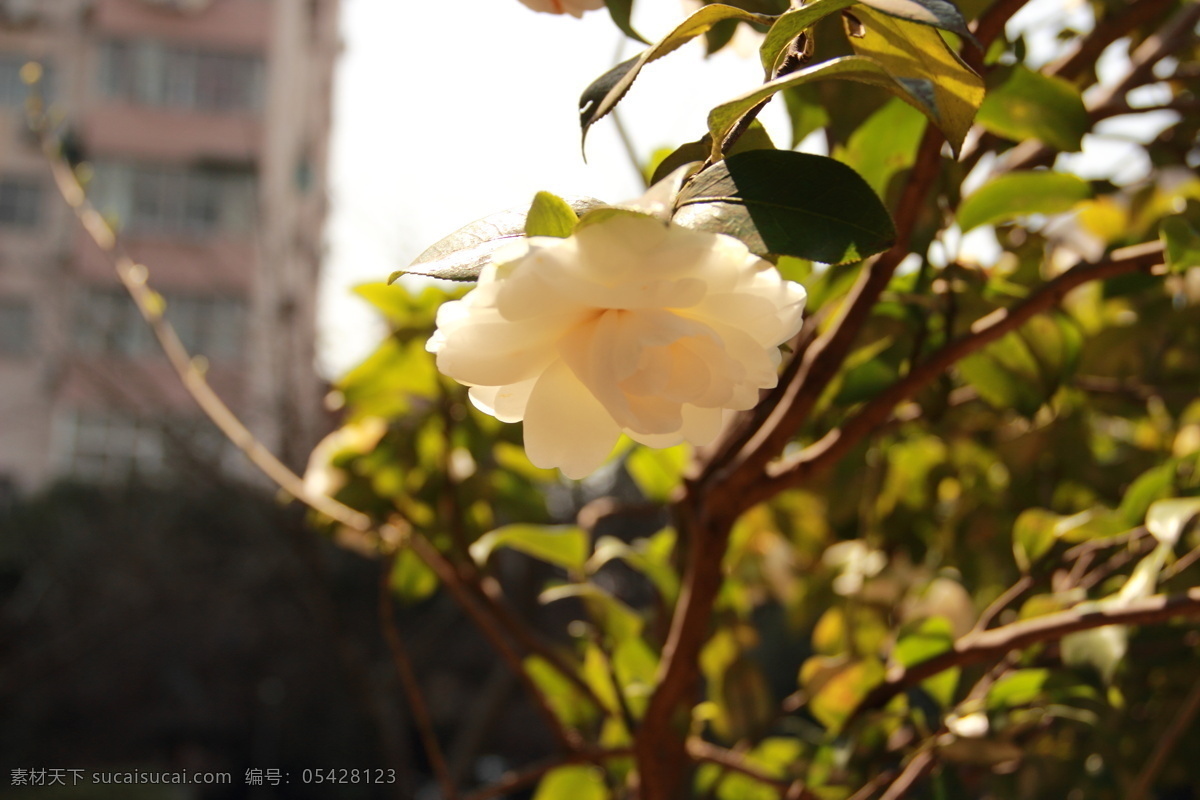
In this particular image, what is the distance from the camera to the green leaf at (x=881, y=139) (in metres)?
0.45

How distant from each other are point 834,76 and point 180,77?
1035 centimetres

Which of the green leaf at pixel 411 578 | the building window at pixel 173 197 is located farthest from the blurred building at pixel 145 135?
the green leaf at pixel 411 578

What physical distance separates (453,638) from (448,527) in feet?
12.6

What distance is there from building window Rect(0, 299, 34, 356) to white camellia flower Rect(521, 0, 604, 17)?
34.3 feet

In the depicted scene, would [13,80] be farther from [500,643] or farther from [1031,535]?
[1031,535]

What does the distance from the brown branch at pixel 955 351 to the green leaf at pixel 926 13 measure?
9.3 inches

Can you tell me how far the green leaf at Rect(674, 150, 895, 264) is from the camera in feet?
0.79

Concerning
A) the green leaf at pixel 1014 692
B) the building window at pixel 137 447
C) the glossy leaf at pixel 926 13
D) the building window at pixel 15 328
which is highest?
the building window at pixel 15 328

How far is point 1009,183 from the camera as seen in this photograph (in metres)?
0.52

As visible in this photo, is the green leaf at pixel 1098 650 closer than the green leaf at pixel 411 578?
Yes

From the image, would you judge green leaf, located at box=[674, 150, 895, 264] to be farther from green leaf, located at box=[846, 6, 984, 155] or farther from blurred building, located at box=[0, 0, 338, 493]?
blurred building, located at box=[0, 0, 338, 493]

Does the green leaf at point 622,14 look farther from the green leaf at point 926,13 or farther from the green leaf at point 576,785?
the green leaf at point 576,785

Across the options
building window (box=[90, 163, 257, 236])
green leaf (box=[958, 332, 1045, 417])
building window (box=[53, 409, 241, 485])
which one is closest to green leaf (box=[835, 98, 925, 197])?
green leaf (box=[958, 332, 1045, 417])

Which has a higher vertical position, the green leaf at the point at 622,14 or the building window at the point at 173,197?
the building window at the point at 173,197
